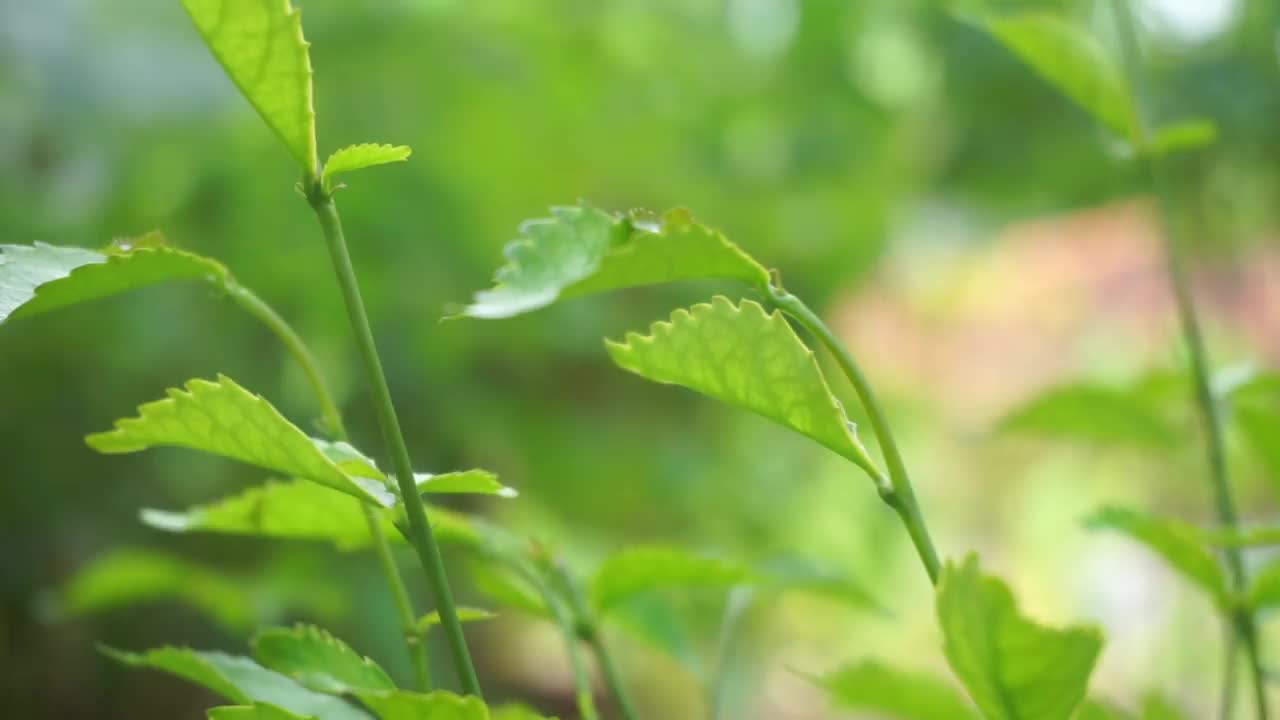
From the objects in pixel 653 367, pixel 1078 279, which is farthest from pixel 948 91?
pixel 653 367

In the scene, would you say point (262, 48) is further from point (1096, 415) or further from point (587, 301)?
point (587, 301)

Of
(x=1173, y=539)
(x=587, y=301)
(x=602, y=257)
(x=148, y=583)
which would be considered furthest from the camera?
(x=587, y=301)

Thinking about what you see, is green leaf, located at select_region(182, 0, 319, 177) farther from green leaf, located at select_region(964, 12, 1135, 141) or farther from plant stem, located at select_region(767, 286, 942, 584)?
green leaf, located at select_region(964, 12, 1135, 141)

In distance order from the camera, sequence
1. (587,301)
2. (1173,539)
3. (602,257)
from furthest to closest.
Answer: (587,301) < (1173,539) < (602,257)

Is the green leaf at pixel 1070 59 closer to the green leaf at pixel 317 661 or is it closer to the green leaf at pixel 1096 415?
the green leaf at pixel 1096 415

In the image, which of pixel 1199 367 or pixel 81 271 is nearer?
pixel 81 271

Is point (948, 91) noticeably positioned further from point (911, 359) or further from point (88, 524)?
point (88, 524)

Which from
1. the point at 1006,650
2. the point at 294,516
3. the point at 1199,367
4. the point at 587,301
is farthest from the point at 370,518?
the point at 587,301

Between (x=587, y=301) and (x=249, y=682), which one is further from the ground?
(x=587, y=301)

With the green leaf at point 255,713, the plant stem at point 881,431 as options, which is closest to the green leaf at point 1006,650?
the plant stem at point 881,431
